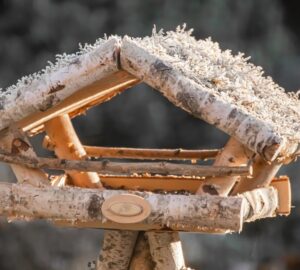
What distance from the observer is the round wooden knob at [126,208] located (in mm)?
2184

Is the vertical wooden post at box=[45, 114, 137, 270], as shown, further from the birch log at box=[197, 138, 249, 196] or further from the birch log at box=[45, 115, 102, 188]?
the birch log at box=[197, 138, 249, 196]

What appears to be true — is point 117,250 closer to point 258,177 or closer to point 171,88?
point 258,177

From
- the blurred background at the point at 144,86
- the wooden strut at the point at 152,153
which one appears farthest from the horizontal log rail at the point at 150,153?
the blurred background at the point at 144,86

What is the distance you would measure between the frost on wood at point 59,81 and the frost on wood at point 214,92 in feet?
0.13

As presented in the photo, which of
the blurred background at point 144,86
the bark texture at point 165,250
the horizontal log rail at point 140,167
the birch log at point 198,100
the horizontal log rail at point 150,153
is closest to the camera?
the birch log at point 198,100

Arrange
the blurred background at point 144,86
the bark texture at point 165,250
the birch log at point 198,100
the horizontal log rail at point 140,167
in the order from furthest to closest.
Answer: the blurred background at point 144,86
the bark texture at point 165,250
the horizontal log rail at point 140,167
the birch log at point 198,100

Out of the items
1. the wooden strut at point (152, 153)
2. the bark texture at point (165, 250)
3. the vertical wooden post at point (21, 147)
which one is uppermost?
the wooden strut at point (152, 153)

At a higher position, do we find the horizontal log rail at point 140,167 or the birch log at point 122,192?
the horizontal log rail at point 140,167

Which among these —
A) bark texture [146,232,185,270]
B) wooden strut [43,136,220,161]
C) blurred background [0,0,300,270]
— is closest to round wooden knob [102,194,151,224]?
bark texture [146,232,185,270]

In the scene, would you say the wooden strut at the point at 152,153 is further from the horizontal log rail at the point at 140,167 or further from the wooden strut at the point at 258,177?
the horizontal log rail at the point at 140,167

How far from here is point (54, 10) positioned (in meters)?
4.54

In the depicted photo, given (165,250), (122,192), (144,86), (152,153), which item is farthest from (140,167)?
(144,86)

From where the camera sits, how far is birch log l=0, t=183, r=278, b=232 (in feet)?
7.15

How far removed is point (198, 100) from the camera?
2172 mm
